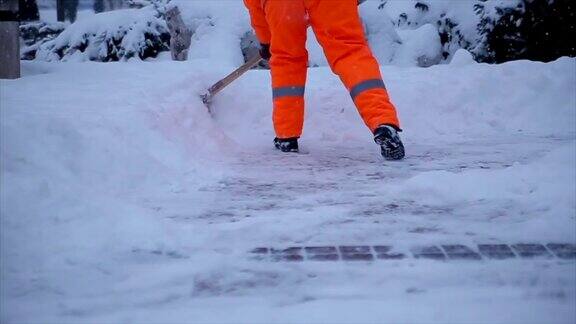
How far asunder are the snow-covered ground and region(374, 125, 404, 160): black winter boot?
67 mm

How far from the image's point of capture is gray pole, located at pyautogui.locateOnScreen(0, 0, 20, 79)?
152 inches

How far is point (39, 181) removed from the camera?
2.09 metres

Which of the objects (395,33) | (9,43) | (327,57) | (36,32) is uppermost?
(327,57)

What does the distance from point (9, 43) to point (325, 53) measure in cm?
206

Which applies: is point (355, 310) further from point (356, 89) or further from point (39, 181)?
point (356, 89)

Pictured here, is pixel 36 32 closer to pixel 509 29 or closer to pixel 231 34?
pixel 231 34

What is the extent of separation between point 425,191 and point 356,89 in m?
0.95

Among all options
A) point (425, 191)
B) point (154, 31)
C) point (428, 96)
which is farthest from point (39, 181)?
point (154, 31)

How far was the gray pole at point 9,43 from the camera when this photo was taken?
3.87 metres

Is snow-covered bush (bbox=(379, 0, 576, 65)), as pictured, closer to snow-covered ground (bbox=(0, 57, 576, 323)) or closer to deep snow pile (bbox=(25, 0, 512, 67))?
deep snow pile (bbox=(25, 0, 512, 67))

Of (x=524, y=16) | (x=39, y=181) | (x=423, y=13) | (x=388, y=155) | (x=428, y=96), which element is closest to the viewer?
(x=39, y=181)

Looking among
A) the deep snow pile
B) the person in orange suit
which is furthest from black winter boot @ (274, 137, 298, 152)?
the deep snow pile

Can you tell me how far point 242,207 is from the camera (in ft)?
7.50

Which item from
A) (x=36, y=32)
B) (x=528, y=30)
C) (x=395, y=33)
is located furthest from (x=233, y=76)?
(x=36, y=32)
